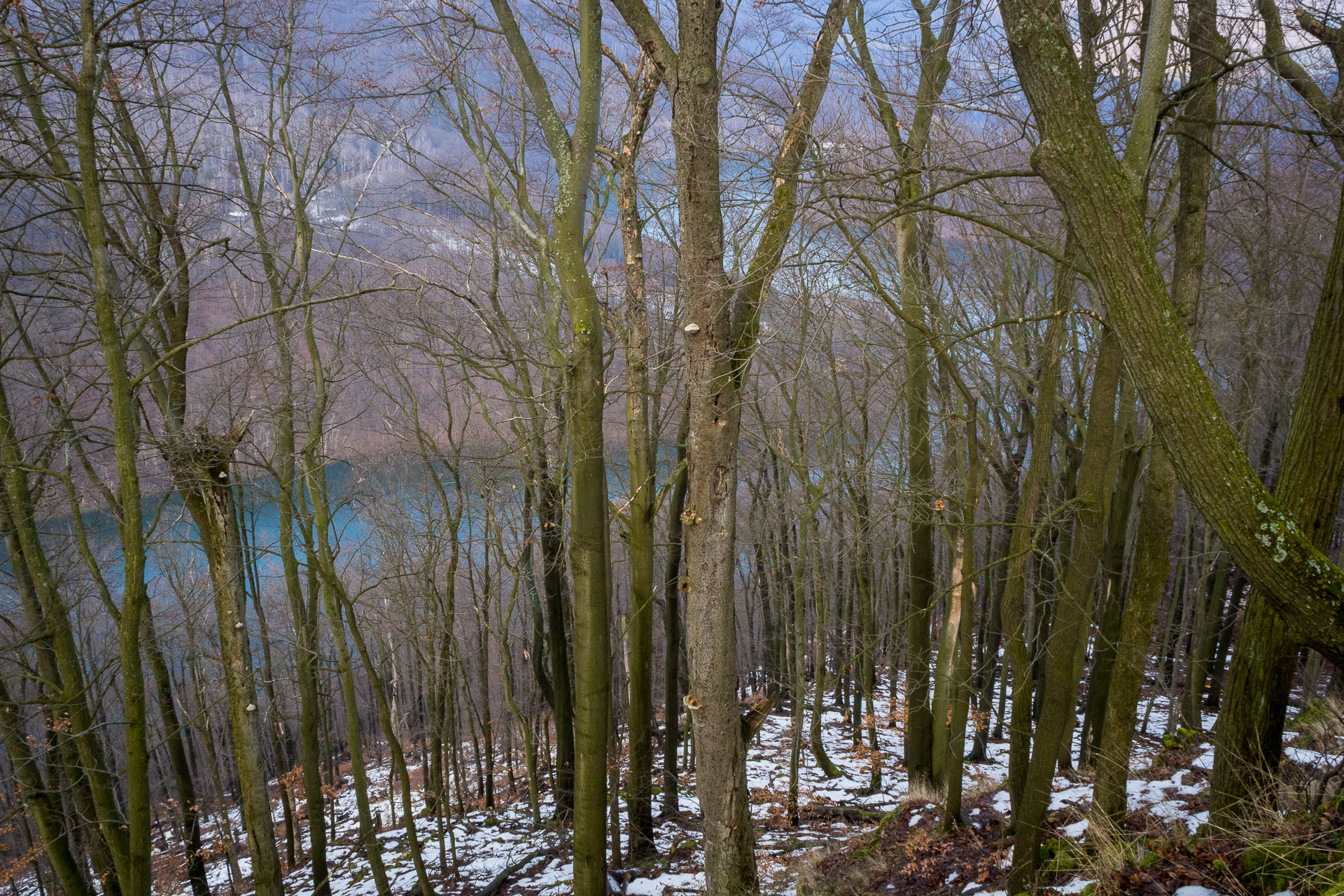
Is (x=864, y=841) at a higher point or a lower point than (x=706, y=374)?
lower

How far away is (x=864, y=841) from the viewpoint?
25.4ft

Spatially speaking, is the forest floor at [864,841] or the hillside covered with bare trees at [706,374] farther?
the forest floor at [864,841]

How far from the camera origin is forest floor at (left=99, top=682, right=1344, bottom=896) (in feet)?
13.3

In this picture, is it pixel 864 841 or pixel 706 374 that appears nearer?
pixel 706 374

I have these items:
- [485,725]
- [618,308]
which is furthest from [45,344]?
[485,725]

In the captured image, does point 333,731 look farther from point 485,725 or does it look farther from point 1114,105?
point 1114,105

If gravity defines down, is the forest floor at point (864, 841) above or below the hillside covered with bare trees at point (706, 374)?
below

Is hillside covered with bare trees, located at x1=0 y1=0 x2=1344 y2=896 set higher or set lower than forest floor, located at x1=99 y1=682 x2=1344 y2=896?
higher

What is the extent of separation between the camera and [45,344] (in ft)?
27.6

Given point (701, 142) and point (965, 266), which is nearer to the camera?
point (701, 142)

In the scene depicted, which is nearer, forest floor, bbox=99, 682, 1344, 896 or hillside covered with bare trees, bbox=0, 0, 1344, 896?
hillside covered with bare trees, bbox=0, 0, 1344, 896

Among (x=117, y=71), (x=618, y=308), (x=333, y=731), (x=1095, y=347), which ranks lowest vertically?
(x=333, y=731)

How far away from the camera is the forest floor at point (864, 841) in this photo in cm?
406

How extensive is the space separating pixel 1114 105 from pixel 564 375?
15.2 ft
